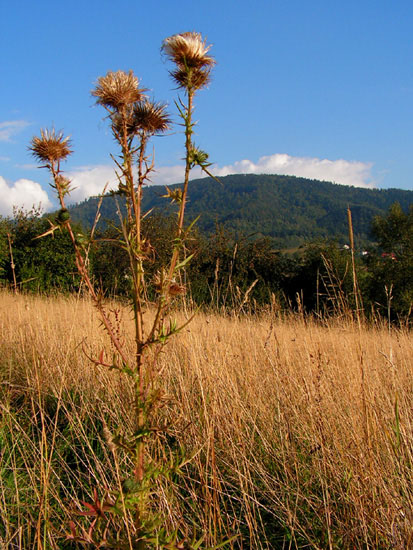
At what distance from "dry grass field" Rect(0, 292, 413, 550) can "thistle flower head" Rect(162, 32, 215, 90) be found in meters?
1.02

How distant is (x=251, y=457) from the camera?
242cm

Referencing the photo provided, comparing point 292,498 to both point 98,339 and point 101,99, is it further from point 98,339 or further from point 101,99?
point 98,339

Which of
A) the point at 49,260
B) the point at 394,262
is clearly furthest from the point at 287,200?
the point at 49,260

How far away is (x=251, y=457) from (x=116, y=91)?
6.51ft

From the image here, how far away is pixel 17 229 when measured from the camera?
15.2 metres

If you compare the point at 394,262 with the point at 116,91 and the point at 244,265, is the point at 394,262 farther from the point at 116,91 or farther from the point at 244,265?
the point at 116,91

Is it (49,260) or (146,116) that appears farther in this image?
(49,260)

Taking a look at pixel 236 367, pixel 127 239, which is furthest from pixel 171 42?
pixel 236 367

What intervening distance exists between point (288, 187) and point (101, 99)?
18177 centimetres

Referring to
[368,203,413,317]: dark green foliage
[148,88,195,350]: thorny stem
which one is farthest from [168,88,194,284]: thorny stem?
[368,203,413,317]: dark green foliage

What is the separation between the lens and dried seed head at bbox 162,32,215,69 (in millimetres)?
1404

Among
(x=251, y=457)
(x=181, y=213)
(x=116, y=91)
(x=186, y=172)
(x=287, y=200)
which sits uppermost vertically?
(x=287, y=200)

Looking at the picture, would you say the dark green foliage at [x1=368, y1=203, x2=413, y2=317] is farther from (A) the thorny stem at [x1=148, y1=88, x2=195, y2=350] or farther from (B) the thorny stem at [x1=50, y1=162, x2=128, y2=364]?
(B) the thorny stem at [x1=50, y1=162, x2=128, y2=364]

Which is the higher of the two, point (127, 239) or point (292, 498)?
point (127, 239)
